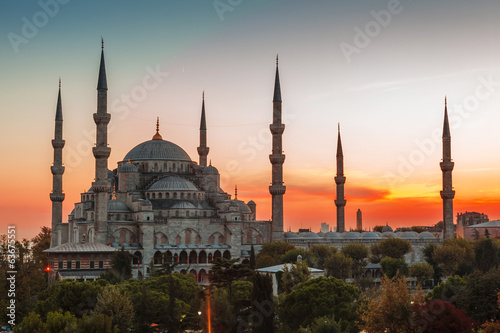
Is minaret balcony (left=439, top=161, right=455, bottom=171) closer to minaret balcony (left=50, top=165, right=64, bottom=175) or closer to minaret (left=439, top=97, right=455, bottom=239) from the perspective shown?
→ minaret (left=439, top=97, right=455, bottom=239)

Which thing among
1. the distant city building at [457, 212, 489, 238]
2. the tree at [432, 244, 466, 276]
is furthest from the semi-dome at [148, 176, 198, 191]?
the distant city building at [457, 212, 489, 238]

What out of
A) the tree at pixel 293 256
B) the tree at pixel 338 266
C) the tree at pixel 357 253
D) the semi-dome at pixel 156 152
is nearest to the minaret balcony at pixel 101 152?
the semi-dome at pixel 156 152

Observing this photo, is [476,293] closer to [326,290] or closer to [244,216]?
[326,290]

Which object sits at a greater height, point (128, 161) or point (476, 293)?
point (128, 161)

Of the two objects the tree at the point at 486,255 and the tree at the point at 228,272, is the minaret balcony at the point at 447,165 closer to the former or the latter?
the tree at the point at 486,255

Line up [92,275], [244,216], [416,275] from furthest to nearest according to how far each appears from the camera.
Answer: [244,216], [416,275], [92,275]

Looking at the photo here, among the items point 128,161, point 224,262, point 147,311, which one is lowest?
point 147,311

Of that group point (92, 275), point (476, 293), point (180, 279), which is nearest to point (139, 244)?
point (92, 275)
